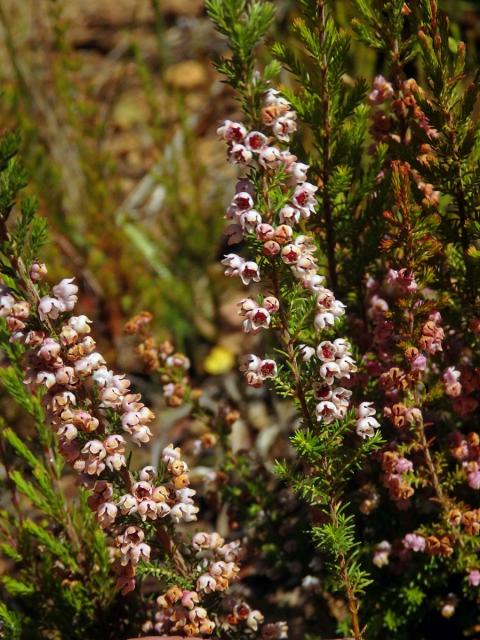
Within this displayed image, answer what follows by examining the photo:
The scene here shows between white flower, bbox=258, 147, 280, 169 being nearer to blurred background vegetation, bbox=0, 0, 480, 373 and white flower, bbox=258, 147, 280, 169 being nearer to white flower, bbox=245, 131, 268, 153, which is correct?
white flower, bbox=245, 131, 268, 153

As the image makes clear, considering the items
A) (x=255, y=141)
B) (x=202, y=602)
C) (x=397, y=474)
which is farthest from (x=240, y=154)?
(x=202, y=602)

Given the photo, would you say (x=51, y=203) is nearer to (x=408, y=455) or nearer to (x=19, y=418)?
(x=19, y=418)

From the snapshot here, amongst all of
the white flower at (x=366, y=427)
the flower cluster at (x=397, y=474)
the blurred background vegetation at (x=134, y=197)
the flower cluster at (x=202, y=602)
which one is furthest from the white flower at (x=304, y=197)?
the blurred background vegetation at (x=134, y=197)

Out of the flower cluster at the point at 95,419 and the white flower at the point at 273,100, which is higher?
the white flower at the point at 273,100

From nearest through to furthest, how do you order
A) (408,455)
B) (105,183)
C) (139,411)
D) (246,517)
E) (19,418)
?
(139,411) → (408,455) → (246,517) → (19,418) → (105,183)

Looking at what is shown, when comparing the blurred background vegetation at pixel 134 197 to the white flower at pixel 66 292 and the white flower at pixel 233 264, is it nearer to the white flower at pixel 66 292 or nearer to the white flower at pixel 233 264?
the white flower at pixel 233 264

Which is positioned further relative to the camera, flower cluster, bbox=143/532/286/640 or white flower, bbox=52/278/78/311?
flower cluster, bbox=143/532/286/640

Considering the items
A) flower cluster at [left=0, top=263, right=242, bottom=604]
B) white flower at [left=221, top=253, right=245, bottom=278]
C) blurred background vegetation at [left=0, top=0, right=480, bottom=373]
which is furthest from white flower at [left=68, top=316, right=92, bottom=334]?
blurred background vegetation at [left=0, top=0, right=480, bottom=373]

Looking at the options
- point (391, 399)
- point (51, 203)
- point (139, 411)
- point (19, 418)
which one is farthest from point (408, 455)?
point (51, 203)
